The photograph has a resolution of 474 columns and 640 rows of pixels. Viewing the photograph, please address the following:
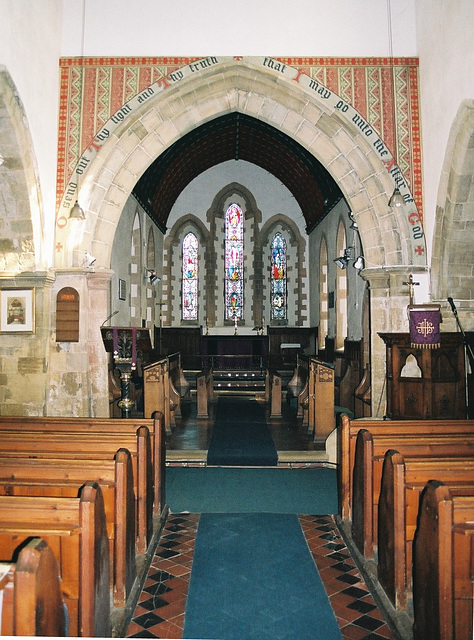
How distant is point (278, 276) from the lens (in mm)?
15930

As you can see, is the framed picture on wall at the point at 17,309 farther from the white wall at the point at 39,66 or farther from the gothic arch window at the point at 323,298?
the gothic arch window at the point at 323,298

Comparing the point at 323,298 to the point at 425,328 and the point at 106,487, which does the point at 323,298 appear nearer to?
the point at 425,328

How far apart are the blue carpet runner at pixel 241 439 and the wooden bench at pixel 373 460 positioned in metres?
2.14

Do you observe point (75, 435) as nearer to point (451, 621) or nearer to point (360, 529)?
point (360, 529)

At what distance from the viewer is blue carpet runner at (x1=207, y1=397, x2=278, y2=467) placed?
555 centimetres

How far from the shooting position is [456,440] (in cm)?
340

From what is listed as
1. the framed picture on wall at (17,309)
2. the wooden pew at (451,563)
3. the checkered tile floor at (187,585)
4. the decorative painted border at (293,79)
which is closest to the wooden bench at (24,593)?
the checkered tile floor at (187,585)

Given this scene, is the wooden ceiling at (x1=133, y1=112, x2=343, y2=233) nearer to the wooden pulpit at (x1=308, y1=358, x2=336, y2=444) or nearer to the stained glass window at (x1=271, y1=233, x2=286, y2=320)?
the stained glass window at (x1=271, y1=233, x2=286, y2=320)

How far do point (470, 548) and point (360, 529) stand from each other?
1.37 m

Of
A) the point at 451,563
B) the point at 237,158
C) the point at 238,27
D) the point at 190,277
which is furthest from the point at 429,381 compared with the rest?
A: the point at 237,158

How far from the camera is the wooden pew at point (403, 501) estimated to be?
2.58 meters

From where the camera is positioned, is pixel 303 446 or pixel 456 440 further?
pixel 303 446

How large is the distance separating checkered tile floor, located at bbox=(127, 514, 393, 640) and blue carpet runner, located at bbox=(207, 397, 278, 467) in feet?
5.25

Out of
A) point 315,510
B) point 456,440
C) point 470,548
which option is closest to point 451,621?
point 470,548
